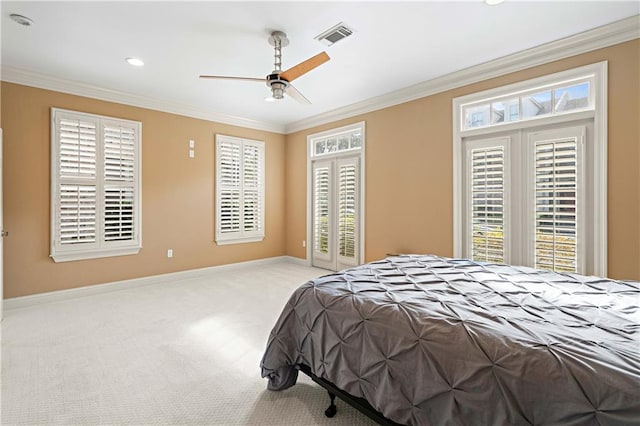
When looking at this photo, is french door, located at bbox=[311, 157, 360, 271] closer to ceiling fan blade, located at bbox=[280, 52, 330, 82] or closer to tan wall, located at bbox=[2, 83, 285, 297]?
tan wall, located at bbox=[2, 83, 285, 297]

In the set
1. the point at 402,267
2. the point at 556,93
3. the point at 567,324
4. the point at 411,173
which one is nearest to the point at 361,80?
the point at 411,173

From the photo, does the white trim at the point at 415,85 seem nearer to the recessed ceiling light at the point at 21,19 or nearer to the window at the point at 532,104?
the window at the point at 532,104

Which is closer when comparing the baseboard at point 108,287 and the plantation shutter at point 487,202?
the plantation shutter at point 487,202

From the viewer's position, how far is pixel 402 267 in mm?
2547

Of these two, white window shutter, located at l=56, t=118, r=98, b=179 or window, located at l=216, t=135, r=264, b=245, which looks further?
window, located at l=216, t=135, r=264, b=245

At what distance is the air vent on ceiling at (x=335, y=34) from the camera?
2.92m

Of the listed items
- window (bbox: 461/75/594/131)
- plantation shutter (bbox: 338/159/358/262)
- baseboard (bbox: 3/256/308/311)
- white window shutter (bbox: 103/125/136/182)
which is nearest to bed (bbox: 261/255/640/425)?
window (bbox: 461/75/594/131)

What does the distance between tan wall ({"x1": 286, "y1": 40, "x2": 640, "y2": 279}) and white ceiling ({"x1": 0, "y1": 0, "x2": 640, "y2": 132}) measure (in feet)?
1.14

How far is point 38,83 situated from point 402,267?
4.86m

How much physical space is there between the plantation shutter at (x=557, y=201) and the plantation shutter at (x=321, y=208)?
3.31 metres

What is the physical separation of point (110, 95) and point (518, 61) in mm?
5248

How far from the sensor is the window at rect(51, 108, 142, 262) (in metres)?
4.14

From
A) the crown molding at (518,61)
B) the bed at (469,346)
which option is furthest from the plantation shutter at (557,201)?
the bed at (469,346)

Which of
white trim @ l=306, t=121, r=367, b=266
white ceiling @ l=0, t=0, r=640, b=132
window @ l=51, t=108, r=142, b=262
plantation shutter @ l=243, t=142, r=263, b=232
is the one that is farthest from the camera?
plantation shutter @ l=243, t=142, r=263, b=232
